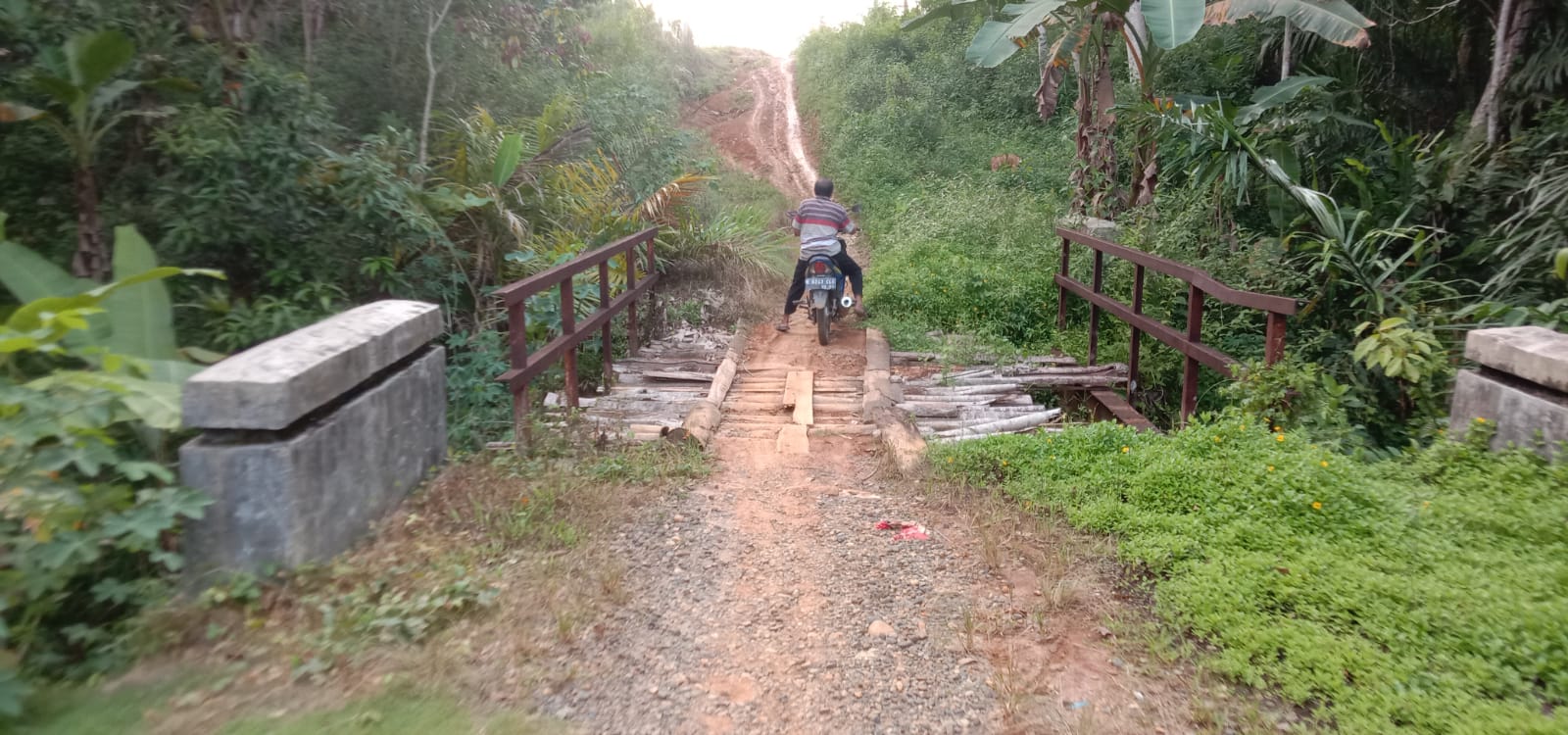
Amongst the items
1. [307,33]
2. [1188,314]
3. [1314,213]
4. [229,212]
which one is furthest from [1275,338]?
[307,33]

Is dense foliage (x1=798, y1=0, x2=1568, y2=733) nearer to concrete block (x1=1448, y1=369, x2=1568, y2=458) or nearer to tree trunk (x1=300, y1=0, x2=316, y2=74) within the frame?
concrete block (x1=1448, y1=369, x2=1568, y2=458)

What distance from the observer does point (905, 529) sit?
4.91 m

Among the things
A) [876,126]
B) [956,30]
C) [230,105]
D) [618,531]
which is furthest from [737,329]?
[956,30]

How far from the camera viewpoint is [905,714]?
327cm

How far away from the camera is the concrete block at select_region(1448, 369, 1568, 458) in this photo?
14.2 ft

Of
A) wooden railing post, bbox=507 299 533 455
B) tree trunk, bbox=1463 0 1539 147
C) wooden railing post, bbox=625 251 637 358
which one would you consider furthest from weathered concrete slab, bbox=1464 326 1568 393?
wooden railing post, bbox=625 251 637 358

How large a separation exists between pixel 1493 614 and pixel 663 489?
375 centimetres

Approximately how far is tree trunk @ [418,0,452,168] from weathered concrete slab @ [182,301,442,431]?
15.8 ft

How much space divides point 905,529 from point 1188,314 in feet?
10.6

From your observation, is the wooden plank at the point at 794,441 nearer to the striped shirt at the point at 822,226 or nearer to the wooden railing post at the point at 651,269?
the striped shirt at the point at 822,226

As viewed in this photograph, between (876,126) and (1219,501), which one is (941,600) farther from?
(876,126)

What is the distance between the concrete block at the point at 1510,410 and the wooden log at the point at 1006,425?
249 centimetres

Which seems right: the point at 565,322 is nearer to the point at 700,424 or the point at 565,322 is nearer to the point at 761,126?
the point at 700,424

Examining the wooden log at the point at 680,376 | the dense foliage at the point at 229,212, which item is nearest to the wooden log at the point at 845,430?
the wooden log at the point at 680,376
